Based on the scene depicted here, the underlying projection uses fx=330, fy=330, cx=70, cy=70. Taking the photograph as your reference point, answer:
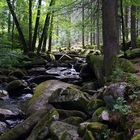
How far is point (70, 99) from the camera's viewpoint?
822cm

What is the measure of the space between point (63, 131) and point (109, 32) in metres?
5.79

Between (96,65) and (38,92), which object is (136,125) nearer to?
(38,92)

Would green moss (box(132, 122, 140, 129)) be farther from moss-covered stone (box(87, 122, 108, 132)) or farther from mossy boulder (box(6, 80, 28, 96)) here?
mossy boulder (box(6, 80, 28, 96))

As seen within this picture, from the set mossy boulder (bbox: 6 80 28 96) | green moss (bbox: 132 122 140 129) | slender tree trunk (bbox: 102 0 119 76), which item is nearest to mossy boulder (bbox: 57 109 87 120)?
green moss (bbox: 132 122 140 129)

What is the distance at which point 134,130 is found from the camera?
5395 millimetres

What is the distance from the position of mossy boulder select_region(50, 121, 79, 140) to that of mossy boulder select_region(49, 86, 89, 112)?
3.61 ft

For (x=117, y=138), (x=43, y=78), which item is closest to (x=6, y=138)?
(x=117, y=138)

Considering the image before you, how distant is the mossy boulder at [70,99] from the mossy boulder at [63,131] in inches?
43.3

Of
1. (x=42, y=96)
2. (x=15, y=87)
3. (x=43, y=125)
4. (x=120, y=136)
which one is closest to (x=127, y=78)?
(x=43, y=125)

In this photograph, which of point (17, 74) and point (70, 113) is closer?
point (70, 113)

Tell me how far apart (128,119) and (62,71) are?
1330 cm

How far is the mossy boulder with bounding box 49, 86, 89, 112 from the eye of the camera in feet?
26.1

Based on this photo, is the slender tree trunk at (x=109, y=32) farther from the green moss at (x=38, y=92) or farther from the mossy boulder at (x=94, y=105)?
the mossy boulder at (x=94, y=105)

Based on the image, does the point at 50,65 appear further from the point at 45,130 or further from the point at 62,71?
the point at 45,130
